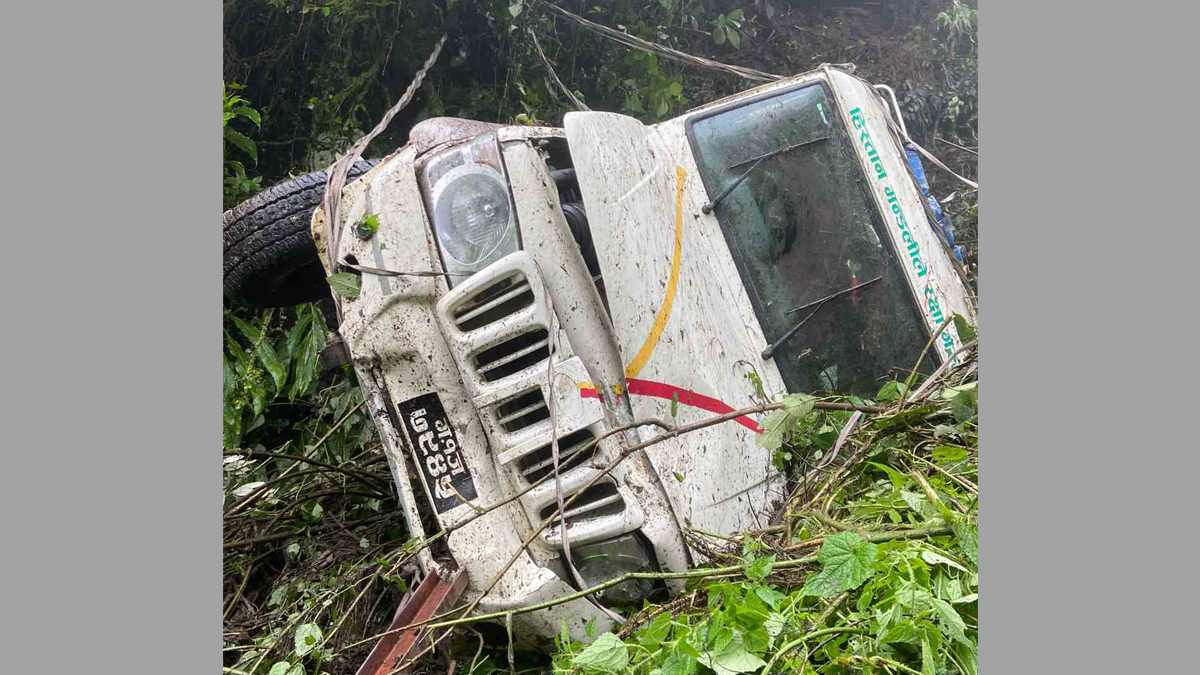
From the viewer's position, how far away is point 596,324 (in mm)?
2059

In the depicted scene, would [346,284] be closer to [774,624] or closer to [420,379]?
[420,379]

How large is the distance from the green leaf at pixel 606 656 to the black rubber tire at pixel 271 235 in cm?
104

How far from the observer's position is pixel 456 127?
2.08 metres

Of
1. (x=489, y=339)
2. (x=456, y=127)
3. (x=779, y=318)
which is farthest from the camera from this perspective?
(x=779, y=318)

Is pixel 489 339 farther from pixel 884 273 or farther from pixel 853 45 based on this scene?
pixel 853 45

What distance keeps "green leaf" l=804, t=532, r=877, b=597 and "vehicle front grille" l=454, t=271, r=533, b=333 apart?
721 mm

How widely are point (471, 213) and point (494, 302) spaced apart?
175 millimetres

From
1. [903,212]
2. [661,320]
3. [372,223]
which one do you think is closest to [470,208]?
[372,223]

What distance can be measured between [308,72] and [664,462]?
3.56 feet

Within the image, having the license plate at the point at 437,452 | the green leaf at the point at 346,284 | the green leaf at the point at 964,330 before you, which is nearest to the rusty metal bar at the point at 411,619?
the license plate at the point at 437,452

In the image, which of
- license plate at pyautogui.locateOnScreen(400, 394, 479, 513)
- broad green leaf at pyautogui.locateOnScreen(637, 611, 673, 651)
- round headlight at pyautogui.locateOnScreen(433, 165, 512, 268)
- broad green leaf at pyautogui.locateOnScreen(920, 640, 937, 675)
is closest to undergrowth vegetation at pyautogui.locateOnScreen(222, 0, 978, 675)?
broad green leaf at pyautogui.locateOnScreen(637, 611, 673, 651)

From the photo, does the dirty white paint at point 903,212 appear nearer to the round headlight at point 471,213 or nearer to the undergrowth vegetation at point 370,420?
the undergrowth vegetation at point 370,420

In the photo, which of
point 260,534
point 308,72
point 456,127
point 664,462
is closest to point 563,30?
point 456,127

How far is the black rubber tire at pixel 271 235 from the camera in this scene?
216 cm
